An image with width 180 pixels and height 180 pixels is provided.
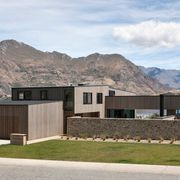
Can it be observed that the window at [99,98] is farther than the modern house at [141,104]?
Yes

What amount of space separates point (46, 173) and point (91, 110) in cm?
3048

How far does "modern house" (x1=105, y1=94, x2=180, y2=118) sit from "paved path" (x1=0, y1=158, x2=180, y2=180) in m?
29.2

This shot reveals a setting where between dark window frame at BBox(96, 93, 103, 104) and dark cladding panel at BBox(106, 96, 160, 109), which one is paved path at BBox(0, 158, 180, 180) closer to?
dark window frame at BBox(96, 93, 103, 104)

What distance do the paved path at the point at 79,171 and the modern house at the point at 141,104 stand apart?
29150 mm

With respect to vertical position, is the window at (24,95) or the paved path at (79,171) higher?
the window at (24,95)

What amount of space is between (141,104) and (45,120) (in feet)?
47.0

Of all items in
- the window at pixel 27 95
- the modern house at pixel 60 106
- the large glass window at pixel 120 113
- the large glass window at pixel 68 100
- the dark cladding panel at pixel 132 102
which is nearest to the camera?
the modern house at pixel 60 106

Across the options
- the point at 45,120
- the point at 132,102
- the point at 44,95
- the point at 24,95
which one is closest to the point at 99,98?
the point at 132,102

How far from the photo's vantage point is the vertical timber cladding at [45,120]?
38.3 m

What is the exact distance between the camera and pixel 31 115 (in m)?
38.2

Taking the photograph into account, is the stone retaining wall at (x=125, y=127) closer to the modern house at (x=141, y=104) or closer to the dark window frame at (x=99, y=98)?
the dark window frame at (x=99, y=98)

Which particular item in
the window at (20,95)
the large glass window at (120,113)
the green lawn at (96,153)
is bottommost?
the green lawn at (96,153)

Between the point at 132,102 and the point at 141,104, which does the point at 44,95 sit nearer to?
the point at 132,102

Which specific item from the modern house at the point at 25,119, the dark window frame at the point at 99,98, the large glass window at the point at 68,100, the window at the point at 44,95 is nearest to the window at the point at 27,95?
the window at the point at 44,95
